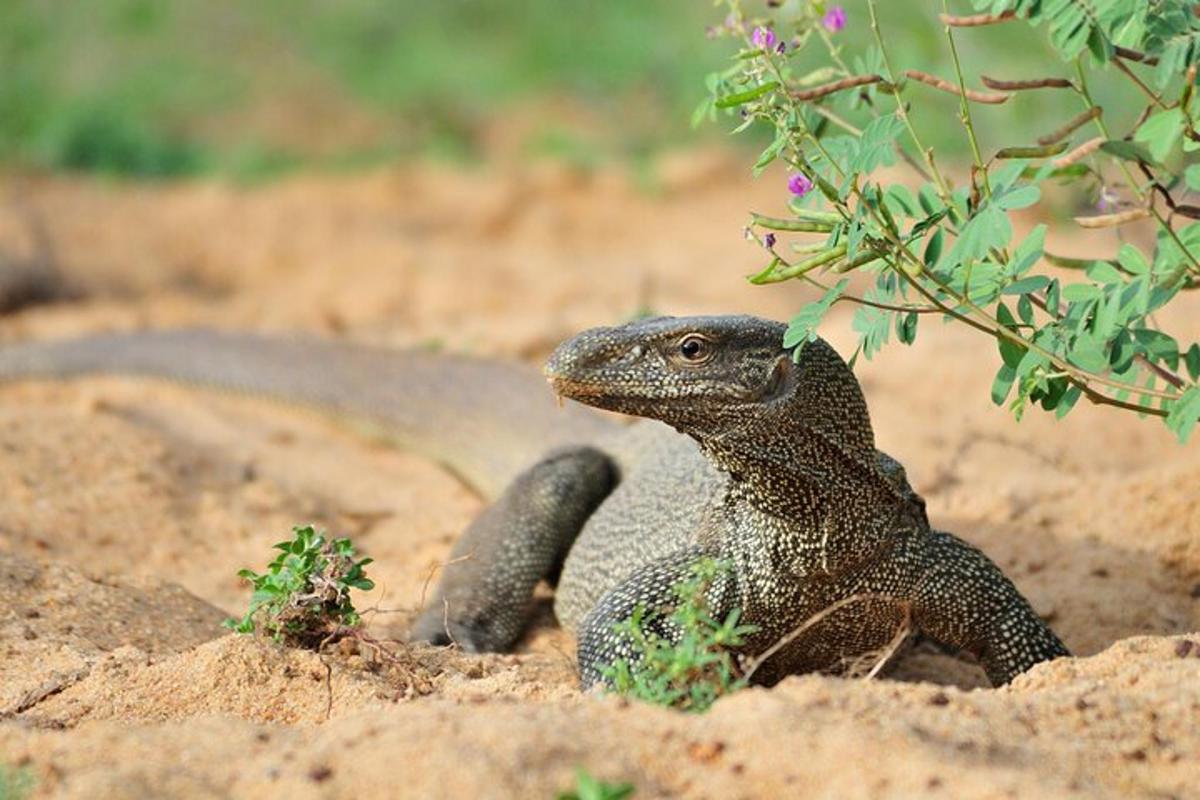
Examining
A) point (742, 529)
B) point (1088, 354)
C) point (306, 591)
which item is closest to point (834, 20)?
point (1088, 354)

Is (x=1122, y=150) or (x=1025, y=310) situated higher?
(x=1122, y=150)

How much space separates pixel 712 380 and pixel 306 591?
109cm

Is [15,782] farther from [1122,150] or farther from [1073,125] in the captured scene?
[1073,125]

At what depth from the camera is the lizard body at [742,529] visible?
369 centimetres

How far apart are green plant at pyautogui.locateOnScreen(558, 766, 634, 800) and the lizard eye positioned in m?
1.23

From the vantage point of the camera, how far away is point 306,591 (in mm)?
3770

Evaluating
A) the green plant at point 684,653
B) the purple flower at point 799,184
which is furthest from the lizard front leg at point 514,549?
the purple flower at point 799,184

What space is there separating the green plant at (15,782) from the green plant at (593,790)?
0.97 metres

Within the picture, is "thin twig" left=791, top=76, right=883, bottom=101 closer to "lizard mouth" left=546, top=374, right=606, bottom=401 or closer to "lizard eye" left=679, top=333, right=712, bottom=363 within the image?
"lizard eye" left=679, top=333, right=712, bottom=363

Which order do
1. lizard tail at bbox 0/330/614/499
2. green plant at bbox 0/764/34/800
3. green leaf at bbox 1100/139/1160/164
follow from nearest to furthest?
green plant at bbox 0/764/34/800, green leaf at bbox 1100/139/1160/164, lizard tail at bbox 0/330/614/499

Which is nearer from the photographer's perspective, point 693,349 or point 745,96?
point 745,96

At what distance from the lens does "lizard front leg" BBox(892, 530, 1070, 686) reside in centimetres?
407

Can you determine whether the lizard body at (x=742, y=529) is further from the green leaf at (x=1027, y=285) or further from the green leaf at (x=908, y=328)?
the green leaf at (x=1027, y=285)

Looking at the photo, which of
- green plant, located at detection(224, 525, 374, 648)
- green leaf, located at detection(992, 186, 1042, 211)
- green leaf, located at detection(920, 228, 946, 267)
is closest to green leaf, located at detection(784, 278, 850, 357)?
green leaf, located at detection(920, 228, 946, 267)
